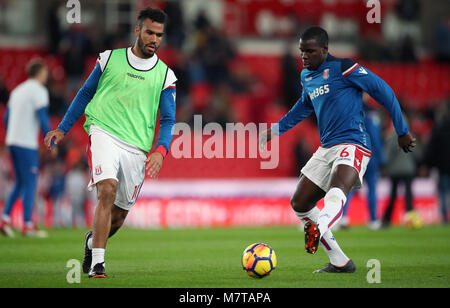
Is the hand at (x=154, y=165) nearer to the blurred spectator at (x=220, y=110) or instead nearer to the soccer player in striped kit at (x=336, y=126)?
the soccer player in striped kit at (x=336, y=126)

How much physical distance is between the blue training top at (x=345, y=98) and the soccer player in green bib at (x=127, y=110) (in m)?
1.52

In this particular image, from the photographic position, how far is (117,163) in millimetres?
7387

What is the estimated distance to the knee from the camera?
7125mm

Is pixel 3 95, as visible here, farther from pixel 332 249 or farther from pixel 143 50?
pixel 332 249

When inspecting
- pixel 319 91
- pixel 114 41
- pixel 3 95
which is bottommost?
pixel 319 91

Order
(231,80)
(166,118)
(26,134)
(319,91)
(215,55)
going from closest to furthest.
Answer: (166,118), (319,91), (26,134), (215,55), (231,80)

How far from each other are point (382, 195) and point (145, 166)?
13.3m

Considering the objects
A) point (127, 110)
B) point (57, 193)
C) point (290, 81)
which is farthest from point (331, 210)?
point (290, 81)

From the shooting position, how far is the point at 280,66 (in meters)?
25.7

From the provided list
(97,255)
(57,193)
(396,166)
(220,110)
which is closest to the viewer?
(97,255)

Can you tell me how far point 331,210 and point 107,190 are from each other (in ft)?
6.80

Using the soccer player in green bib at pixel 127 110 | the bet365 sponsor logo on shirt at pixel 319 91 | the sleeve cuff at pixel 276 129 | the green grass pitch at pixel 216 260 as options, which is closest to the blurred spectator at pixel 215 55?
the green grass pitch at pixel 216 260
